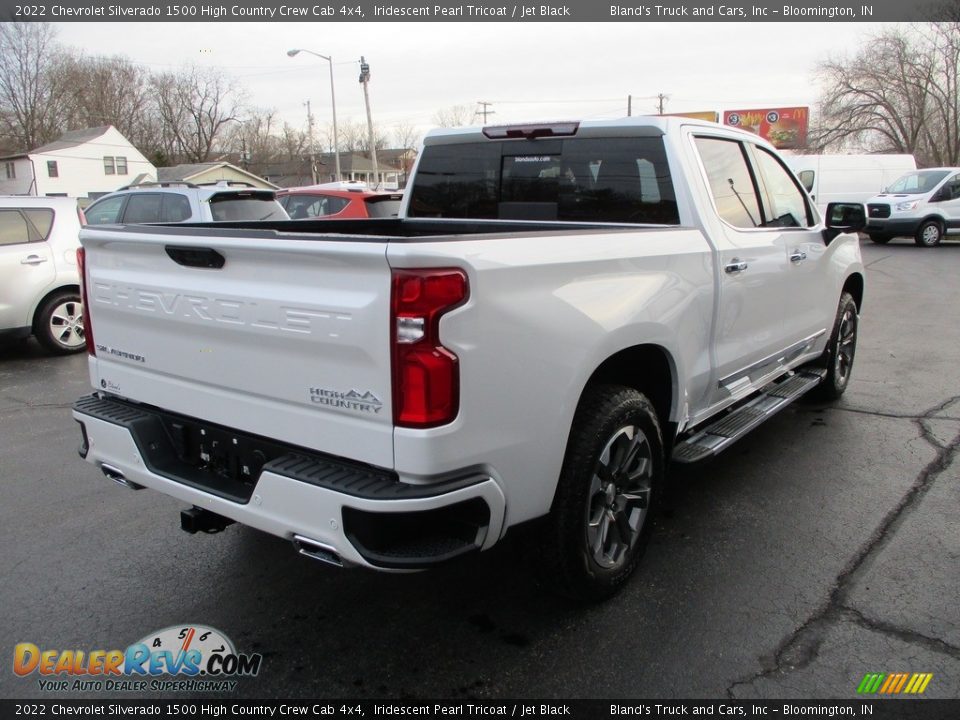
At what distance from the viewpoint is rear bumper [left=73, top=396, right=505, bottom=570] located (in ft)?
7.41

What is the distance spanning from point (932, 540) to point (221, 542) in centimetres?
352

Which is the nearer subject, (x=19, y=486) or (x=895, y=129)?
(x=19, y=486)

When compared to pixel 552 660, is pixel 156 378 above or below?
above

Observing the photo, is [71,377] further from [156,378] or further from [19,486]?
[156,378]

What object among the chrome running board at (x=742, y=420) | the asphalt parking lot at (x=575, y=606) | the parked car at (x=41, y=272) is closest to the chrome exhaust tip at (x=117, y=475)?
the asphalt parking lot at (x=575, y=606)

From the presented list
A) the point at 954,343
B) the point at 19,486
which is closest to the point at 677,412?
the point at 19,486

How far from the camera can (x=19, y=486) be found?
457 centimetres

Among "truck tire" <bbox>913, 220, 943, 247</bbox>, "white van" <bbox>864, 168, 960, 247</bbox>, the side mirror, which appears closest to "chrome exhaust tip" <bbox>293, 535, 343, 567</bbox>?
the side mirror

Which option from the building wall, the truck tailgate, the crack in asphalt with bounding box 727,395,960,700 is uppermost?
the building wall

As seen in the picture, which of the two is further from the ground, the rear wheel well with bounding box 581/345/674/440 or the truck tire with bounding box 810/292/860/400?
the rear wheel well with bounding box 581/345/674/440

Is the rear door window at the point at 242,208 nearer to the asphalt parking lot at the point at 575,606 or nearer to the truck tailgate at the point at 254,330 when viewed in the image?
the asphalt parking lot at the point at 575,606

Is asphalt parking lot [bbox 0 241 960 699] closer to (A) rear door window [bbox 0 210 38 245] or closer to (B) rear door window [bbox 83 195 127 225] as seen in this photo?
(A) rear door window [bbox 0 210 38 245]

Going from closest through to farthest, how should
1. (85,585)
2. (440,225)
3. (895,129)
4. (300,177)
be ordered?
1. (85,585)
2. (440,225)
3. (895,129)
4. (300,177)

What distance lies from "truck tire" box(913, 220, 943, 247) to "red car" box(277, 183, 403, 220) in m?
14.5
